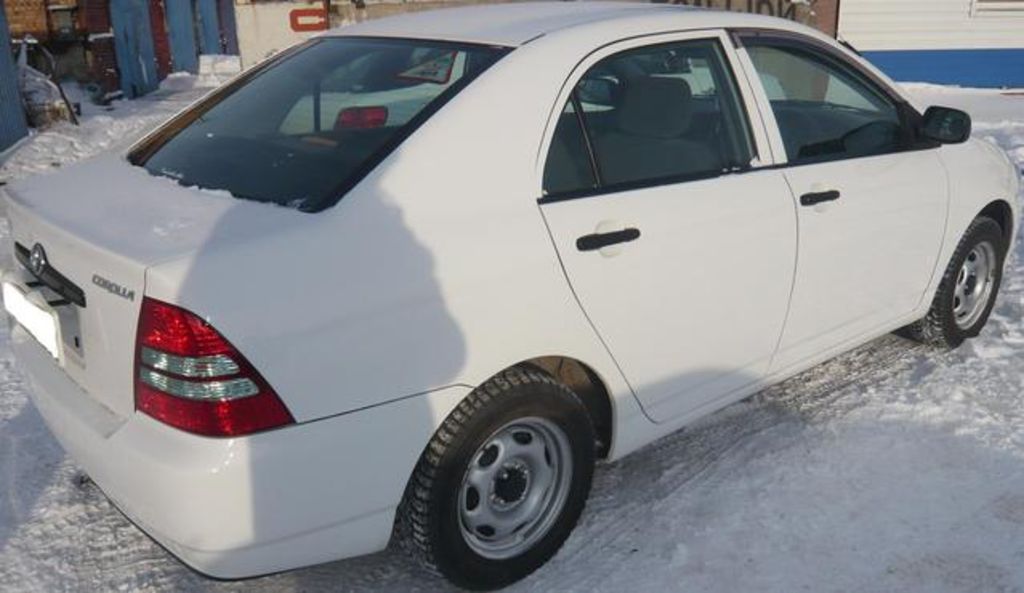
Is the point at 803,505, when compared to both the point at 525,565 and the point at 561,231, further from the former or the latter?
the point at 561,231

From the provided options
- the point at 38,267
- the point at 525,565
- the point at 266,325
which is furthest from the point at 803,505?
the point at 38,267

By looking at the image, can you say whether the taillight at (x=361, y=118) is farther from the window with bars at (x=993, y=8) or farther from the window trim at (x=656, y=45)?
the window with bars at (x=993, y=8)

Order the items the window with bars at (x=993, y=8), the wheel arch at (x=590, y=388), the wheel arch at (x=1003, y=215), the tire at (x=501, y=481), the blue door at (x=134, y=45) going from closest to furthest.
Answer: the tire at (x=501, y=481) < the wheel arch at (x=590, y=388) < the wheel arch at (x=1003, y=215) < the window with bars at (x=993, y=8) < the blue door at (x=134, y=45)

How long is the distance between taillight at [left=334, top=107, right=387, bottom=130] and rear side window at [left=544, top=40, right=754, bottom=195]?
525mm

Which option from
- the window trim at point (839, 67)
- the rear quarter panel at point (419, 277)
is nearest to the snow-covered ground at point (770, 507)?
the rear quarter panel at point (419, 277)

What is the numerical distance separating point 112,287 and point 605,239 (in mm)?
1347

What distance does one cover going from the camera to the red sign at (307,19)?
11.1 m

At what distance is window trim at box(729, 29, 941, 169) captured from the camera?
3402 millimetres

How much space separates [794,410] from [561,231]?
72.0 inches

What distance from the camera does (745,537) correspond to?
10.4ft

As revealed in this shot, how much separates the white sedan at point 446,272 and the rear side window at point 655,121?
1cm

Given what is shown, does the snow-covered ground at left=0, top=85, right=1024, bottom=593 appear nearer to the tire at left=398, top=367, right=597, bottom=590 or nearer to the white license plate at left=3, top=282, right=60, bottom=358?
the tire at left=398, top=367, right=597, bottom=590

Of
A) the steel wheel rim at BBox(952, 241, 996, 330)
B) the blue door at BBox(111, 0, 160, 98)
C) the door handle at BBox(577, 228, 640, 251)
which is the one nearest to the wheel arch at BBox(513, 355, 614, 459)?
the door handle at BBox(577, 228, 640, 251)

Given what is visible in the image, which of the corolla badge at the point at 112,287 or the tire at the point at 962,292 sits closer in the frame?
the corolla badge at the point at 112,287
